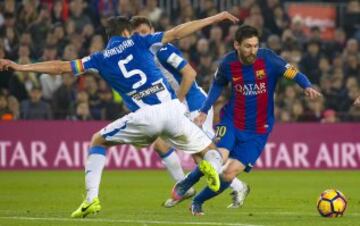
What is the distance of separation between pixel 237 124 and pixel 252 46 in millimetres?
1032

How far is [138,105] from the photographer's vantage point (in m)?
12.3

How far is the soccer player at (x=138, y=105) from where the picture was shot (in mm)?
12234

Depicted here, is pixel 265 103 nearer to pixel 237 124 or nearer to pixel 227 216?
pixel 237 124

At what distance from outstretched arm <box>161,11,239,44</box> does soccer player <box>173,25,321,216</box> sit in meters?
1.35

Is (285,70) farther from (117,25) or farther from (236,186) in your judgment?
(117,25)

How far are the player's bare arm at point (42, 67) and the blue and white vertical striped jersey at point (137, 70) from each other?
19.7 inches

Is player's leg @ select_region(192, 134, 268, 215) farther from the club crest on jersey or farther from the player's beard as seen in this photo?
the player's beard

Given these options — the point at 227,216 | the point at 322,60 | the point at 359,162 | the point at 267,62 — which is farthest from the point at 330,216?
the point at 322,60

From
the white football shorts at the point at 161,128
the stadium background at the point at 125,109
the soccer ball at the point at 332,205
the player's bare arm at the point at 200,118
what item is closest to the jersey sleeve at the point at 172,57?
the player's bare arm at the point at 200,118

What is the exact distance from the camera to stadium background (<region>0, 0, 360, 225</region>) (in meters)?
22.8

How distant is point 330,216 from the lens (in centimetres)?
Result: 1259

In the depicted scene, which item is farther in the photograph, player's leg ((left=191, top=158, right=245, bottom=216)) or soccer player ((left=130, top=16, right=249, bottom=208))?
soccer player ((left=130, top=16, right=249, bottom=208))

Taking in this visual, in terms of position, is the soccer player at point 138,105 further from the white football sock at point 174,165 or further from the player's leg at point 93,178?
the white football sock at point 174,165

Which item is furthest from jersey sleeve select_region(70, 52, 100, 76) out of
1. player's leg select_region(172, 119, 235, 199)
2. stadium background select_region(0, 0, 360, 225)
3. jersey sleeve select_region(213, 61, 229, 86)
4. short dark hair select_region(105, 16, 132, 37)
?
stadium background select_region(0, 0, 360, 225)
